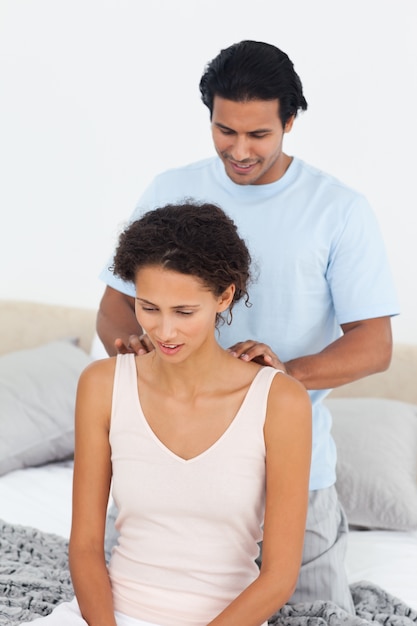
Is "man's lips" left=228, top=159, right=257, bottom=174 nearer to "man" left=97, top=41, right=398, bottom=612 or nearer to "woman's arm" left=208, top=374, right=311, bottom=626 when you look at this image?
"man" left=97, top=41, right=398, bottom=612

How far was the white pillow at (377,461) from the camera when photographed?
98.0 inches

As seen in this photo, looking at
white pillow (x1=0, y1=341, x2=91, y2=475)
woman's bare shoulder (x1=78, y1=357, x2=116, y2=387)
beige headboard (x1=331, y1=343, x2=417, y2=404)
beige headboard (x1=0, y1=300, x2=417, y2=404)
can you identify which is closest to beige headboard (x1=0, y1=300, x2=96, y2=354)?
beige headboard (x1=0, y1=300, x2=417, y2=404)

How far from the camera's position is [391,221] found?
2936 millimetres

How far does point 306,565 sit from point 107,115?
6.33 ft

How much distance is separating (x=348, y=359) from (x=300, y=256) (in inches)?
8.4

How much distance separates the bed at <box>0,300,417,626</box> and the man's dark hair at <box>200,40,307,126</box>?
0.93 metres

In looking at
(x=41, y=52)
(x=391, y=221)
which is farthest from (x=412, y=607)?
(x=41, y=52)

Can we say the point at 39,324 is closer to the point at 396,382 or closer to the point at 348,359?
the point at 396,382

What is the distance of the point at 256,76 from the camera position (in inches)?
70.7

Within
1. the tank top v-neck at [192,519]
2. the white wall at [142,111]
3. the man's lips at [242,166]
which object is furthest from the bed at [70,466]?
the man's lips at [242,166]

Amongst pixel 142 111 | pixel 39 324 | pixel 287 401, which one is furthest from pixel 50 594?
pixel 142 111

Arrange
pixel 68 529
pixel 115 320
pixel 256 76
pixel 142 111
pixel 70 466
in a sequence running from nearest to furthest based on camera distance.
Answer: pixel 256 76 → pixel 115 320 → pixel 68 529 → pixel 70 466 → pixel 142 111

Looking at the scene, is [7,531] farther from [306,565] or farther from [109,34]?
[109,34]

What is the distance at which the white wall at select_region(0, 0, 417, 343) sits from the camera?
113 inches
